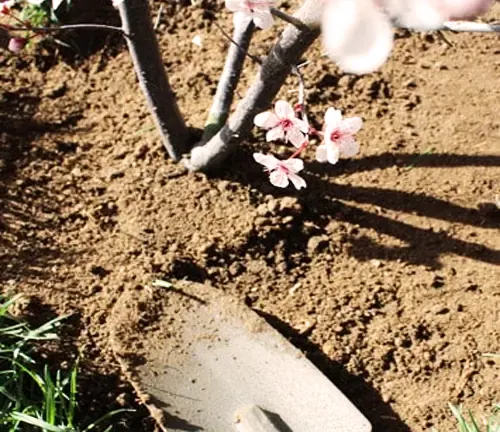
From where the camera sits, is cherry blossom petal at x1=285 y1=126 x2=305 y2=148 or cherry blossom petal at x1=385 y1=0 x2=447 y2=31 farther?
cherry blossom petal at x1=285 y1=126 x2=305 y2=148

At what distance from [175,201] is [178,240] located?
0.35ft

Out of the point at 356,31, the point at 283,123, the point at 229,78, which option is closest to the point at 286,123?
the point at 283,123

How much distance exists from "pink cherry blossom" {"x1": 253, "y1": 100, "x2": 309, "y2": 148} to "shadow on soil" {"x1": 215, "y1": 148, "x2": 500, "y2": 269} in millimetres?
495

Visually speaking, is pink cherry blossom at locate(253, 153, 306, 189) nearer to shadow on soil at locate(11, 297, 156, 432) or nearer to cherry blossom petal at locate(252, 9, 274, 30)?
cherry blossom petal at locate(252, 9, 274, 30)

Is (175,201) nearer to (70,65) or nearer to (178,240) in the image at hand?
(178,240)

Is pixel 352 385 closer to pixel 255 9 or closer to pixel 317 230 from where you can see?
pixel 317 230

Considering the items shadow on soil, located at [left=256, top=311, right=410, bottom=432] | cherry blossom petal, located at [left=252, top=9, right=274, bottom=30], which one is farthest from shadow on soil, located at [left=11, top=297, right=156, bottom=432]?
cherry blossom petal, located at [left=252, top=9, right=274, bottom=30]

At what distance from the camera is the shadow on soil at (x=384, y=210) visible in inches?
74.1

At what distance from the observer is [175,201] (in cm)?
194

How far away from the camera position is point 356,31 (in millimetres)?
683

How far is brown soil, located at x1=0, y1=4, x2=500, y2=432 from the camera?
177 centimetres

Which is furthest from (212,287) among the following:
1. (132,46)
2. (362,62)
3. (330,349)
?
(362,62)

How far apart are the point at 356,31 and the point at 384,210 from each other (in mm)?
1288

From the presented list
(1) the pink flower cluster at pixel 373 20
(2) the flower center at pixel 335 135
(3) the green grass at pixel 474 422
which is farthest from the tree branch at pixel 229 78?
(1) the pink flower cluster at pixel 373 20
